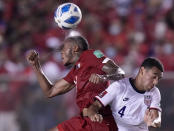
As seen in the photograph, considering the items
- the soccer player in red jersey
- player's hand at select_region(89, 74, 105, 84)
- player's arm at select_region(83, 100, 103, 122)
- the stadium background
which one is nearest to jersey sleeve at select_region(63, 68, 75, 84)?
the soccer player in red jersey

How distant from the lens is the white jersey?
597 centimetres

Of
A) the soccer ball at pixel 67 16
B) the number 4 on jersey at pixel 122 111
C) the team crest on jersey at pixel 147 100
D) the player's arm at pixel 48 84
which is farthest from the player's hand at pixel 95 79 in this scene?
the soccer ball at pixel 67 16

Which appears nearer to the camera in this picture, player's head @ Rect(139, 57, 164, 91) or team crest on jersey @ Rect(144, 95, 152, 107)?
player's head @ Rect(139, 57, 164, 91)

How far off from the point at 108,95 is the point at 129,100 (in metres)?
0.23

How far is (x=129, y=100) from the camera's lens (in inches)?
235

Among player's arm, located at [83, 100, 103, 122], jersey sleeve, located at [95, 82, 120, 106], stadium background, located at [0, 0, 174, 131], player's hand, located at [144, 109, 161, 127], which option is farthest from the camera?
stadium background, located at [0, 0, 174, 131]

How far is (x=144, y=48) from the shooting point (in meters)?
11.4

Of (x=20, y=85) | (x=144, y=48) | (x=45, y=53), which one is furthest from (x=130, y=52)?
(x=20, y=85)

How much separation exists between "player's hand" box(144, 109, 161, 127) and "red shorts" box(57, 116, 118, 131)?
542 mm

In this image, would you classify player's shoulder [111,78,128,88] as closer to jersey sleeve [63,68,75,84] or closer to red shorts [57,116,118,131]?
red shorts [57,116,118,131]

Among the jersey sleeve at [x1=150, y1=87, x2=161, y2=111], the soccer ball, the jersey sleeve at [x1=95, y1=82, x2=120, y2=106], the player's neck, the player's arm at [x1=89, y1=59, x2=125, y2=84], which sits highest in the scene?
the soccer ball

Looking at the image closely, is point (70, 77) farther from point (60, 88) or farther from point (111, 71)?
point (111, 71)

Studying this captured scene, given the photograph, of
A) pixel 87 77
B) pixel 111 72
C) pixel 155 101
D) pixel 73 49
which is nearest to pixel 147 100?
pixel 155 101

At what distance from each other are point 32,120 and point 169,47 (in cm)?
336
